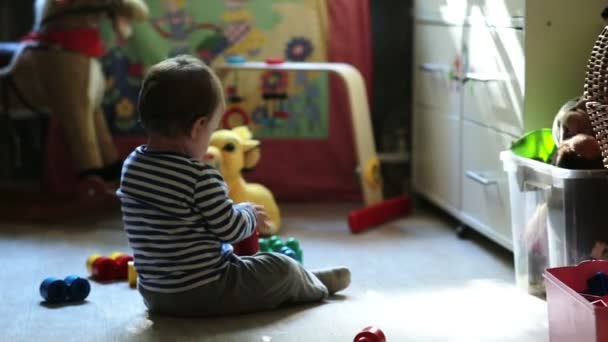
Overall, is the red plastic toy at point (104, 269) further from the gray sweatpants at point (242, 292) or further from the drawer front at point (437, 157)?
the drawer front at point (437, 157)

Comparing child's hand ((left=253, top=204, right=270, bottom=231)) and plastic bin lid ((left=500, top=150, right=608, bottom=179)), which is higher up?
plastic bin lid ((left=500, top=150, right=608, bottom=179))

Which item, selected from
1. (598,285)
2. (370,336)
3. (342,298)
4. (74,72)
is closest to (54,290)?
(342,298)

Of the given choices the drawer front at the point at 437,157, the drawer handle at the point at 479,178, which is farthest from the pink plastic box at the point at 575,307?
the drawer front at the point at 437,157

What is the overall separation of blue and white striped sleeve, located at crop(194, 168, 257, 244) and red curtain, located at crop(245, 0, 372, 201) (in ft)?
4.29

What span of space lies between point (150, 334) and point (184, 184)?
0.30m

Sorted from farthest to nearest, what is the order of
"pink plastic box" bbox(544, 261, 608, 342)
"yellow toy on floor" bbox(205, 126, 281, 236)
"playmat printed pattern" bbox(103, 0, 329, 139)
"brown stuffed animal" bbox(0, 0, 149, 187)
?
"playmat printed pattern" bbox(103, 0, 329, 139) < "brown stuffed animal" bbox(0, 0, 149, 187) < "yellow toy on floor" bbox(205, 126, 281, 236) < "pink plastic box" bbox(544, 261, 608, 342)

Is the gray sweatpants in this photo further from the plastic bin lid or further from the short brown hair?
the plastic bin lid

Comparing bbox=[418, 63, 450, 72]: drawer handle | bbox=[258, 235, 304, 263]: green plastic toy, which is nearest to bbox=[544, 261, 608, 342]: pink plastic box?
bbox=[258, 235, 304, 263]: green plastic toy

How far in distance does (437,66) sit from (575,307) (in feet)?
4.54

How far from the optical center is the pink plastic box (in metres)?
1.41

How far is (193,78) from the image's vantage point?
5.92ft

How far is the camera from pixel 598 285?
161 cm

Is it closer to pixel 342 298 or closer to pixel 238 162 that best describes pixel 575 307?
pixel 342 298

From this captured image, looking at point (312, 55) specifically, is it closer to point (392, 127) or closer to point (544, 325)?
point (392, 127)
